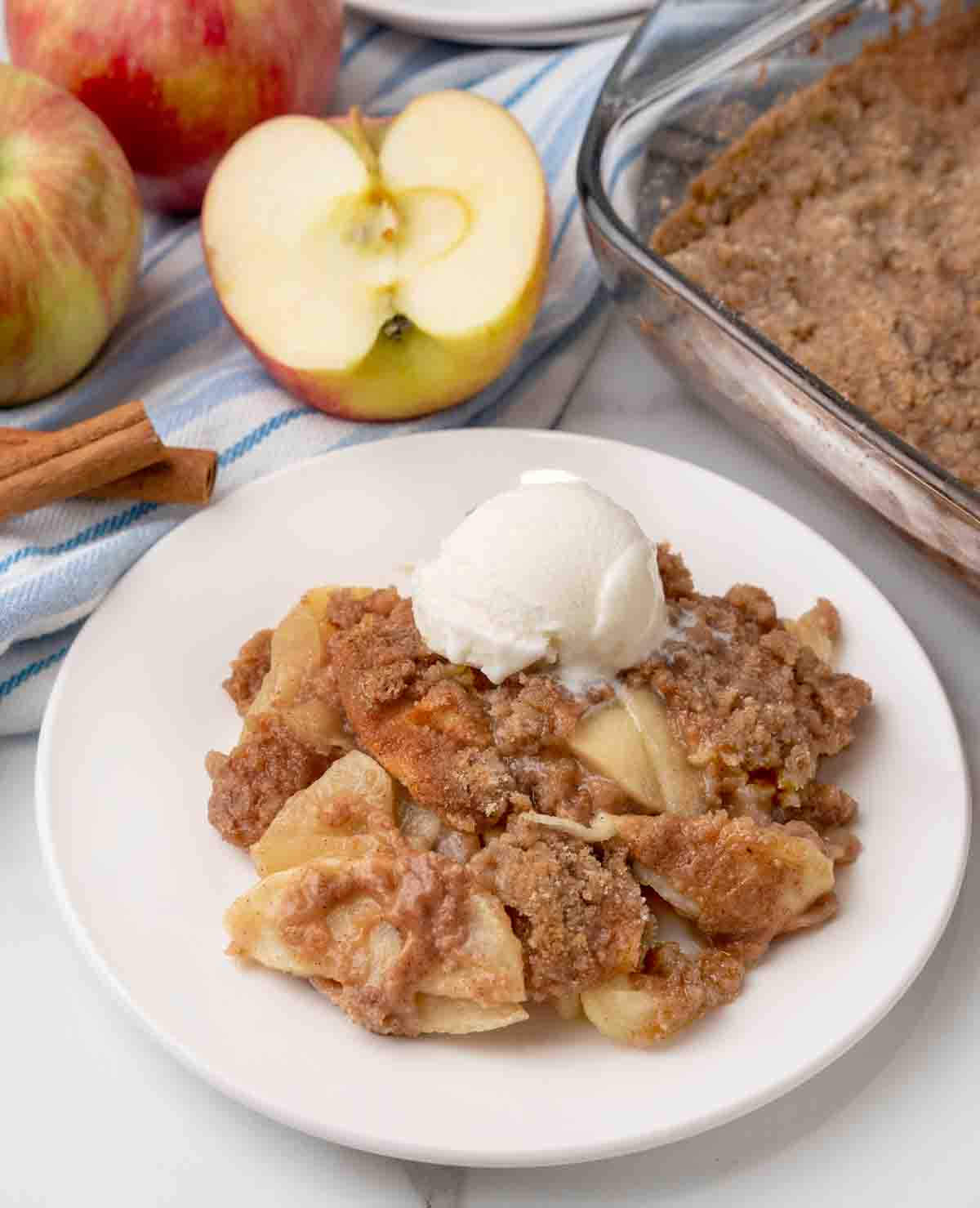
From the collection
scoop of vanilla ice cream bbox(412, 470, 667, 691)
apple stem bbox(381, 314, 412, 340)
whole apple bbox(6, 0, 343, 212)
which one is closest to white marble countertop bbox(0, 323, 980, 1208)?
Result: scoop of vanilla ice cream bbox(412, 470, 667, 691)

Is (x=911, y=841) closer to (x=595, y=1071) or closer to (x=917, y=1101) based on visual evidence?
(x=917, y=1101)

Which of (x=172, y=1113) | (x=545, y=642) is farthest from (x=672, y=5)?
(x=172, y=1113)

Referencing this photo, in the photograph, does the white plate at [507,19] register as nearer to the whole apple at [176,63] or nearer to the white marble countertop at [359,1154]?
the whole apple at [176,63]

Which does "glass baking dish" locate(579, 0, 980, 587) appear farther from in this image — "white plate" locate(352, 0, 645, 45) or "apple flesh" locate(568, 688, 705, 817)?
"apple flesh" locate(568, 688, 705, 817)

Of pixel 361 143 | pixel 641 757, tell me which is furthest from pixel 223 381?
pixel 641 757

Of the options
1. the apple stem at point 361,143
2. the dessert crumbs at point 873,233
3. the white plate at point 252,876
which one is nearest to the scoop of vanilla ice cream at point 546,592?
the white plate at point 252,876

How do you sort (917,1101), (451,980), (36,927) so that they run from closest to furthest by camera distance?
(451,980) < (917,1101) < (36,927)

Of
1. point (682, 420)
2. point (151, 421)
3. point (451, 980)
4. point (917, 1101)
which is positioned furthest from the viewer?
point (682, 420)
